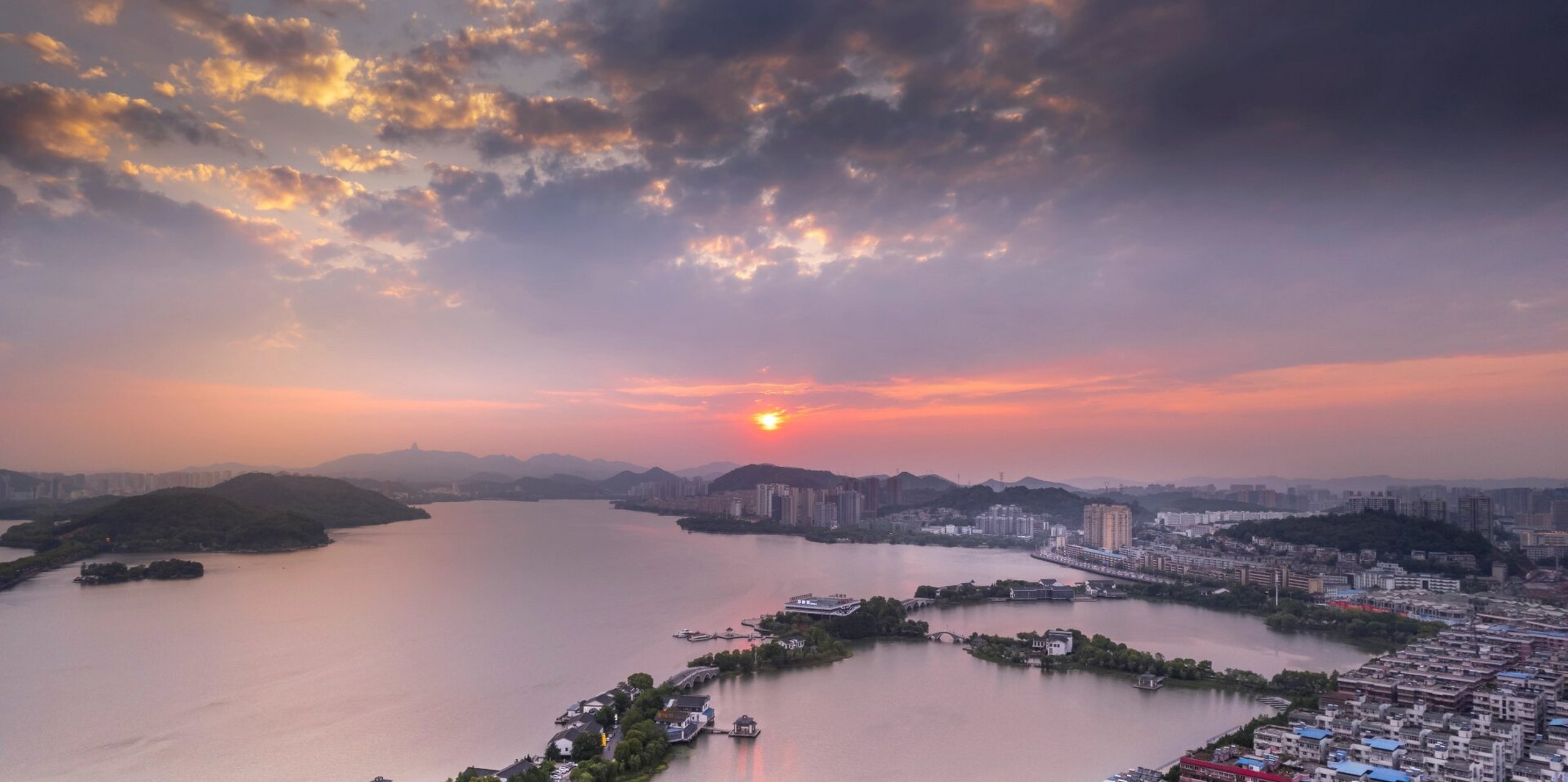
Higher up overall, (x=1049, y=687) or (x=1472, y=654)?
(x=1472, y=654)

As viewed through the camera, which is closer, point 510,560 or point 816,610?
point 816,610

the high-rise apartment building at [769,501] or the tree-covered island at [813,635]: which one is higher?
the high-rise apartment building at [769,501]

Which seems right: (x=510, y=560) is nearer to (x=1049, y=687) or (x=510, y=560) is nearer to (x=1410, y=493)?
(x=1049, y=687)

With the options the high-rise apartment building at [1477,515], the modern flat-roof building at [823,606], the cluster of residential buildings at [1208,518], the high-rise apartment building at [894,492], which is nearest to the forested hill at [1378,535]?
the high-rise apartment building at [1477,515]

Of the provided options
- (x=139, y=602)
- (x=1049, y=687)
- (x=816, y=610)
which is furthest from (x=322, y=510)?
(x=1049, y=687)

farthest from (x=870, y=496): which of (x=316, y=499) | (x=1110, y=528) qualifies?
(x=316, y=499)

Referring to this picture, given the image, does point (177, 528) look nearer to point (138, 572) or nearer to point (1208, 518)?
point (138, 572)

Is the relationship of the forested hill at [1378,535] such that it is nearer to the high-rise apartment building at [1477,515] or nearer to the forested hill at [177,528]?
the high-rise apartment building at [1477,515]
